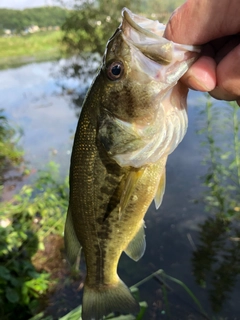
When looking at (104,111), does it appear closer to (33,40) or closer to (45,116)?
(45,116)

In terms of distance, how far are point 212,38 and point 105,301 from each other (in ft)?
4.30

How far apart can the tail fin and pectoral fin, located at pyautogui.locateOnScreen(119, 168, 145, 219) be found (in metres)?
0.56

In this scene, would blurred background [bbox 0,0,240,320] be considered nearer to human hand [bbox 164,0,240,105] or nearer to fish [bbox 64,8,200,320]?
fish [bbox 64,8,200,320]

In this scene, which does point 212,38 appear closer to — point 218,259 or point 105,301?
point 105,301

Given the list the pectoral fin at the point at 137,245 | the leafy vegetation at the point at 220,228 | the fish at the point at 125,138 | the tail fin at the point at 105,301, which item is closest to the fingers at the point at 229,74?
the fish at the point at 125,138

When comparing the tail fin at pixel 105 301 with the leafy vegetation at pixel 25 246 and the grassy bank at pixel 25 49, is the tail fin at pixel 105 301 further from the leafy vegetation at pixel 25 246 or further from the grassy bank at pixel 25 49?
the grassy bank at pixel 25 49

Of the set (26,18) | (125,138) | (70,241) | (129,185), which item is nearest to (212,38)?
(125,138)

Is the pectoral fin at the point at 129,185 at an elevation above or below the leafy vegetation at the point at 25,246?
above

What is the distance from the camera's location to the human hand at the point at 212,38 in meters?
1.01

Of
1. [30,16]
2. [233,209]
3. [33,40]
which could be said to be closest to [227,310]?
[233,209]

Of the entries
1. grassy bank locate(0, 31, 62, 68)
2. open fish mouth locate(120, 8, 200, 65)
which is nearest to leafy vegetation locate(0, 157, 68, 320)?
open fish mouth locate(120, 8, 200, 65)

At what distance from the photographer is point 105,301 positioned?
162 centimetres

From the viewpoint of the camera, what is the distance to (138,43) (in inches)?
44.3

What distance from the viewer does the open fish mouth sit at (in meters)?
1.07
